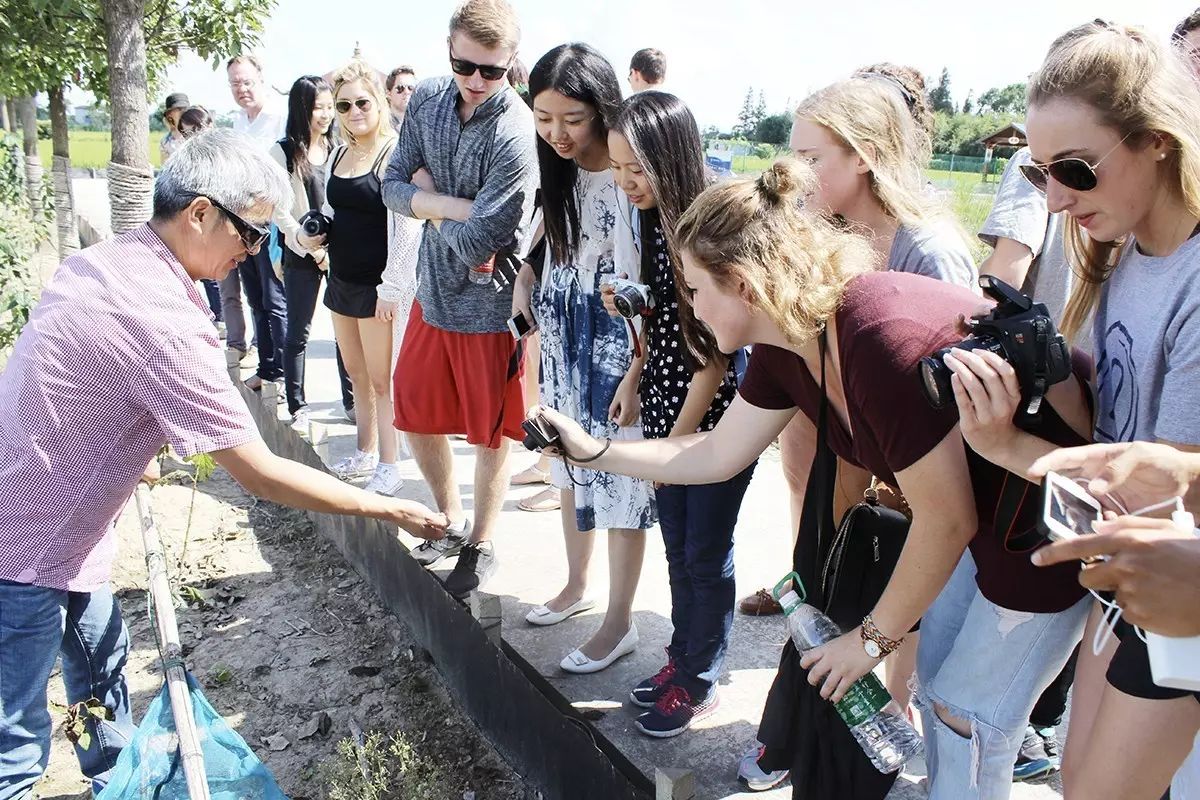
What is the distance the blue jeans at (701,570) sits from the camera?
2.45 metres

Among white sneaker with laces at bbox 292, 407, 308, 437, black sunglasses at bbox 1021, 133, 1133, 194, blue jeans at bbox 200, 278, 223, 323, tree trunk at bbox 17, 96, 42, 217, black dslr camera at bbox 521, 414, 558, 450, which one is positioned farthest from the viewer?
tree trunk at bbox 17, 96, 42, 217

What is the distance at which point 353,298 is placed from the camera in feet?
13.7

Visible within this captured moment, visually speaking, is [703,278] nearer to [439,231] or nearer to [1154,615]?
[1154,615]

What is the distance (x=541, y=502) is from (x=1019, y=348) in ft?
10.4

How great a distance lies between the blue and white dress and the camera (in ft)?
9.00

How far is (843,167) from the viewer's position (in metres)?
2.27

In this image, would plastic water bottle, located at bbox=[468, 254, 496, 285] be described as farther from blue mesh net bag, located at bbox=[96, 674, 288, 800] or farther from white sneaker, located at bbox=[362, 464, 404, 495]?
blue mesh net bag, located at bbox=[96, 674, 288, 800]

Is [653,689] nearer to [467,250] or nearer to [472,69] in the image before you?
[467,250]

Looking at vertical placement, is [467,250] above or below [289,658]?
above

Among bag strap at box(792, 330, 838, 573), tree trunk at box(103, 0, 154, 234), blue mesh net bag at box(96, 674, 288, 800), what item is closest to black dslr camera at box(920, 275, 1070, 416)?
bag strap at box(792, 330, 838, 573)

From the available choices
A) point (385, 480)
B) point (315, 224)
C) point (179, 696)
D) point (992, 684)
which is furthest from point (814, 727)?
point (315, 224)

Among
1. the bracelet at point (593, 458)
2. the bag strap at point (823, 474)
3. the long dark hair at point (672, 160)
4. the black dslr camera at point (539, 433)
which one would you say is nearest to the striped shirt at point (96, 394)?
the black dslr camera at point (539, 433)

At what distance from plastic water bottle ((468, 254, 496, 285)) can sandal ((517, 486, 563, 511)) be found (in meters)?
1.46

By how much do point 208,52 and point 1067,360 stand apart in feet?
25.0
